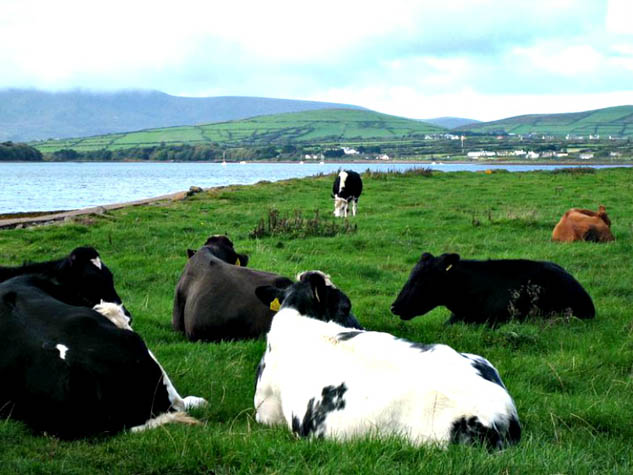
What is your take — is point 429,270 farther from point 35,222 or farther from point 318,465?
point 35,222

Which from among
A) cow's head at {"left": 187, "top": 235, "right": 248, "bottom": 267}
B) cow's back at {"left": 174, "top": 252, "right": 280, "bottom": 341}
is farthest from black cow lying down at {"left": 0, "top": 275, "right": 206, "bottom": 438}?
cow's head at {"left": 187, "top": 235, "right": 248, "bottom": 267}

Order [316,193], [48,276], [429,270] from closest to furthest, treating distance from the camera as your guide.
Answer: [48,276] → [429,270] → [316,193]

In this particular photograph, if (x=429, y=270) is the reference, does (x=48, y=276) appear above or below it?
above

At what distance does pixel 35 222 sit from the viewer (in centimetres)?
2553

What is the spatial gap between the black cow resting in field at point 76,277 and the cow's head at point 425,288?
173 inches

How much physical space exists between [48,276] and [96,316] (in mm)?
1684

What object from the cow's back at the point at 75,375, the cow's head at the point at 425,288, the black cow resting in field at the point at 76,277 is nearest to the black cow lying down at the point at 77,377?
the cow's back at the point at 75,375

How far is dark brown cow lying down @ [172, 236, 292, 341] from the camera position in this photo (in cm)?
995

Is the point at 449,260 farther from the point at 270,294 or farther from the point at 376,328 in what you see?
the point at 270,294

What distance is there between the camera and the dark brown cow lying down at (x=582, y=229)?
18000 millimetres

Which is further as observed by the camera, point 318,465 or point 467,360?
point 467,360

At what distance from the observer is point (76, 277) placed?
824 cm

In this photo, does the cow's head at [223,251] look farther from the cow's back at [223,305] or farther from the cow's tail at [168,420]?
the cow's tail at [168,420]

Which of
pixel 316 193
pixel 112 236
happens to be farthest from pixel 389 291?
A: pixel 316 193
